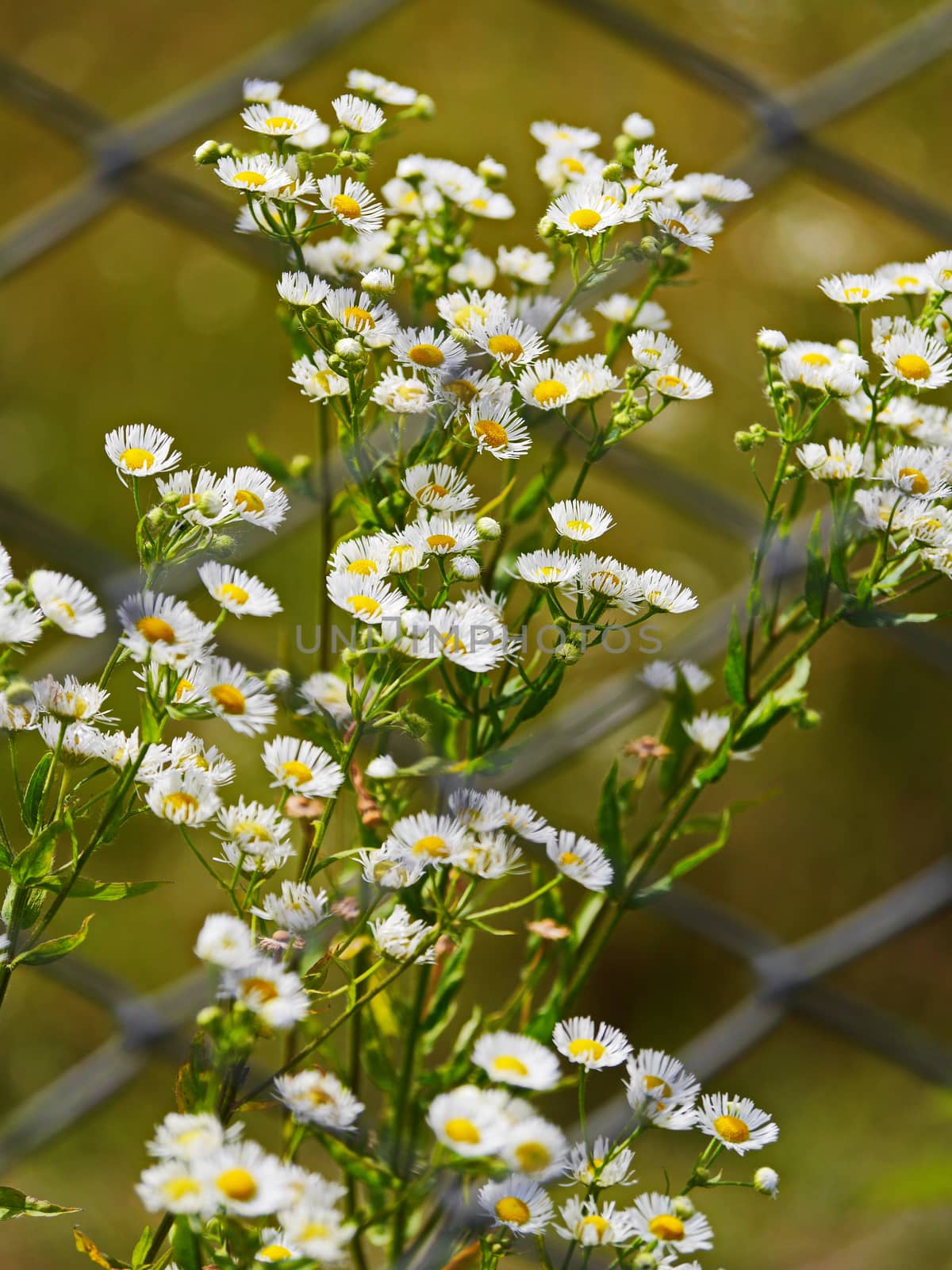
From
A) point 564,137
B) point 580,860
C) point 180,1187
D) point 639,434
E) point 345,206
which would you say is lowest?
point 180,1187

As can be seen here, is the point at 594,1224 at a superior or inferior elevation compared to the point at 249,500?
inferior

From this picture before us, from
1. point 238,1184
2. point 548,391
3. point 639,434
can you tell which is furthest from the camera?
point 639,434

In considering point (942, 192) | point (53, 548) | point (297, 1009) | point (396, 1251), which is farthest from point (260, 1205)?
point (942, 192)

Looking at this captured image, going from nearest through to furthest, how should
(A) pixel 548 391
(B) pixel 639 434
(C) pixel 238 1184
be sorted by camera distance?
1. (C) pixel 238 1184
2. (A) pixel 548 391
3. (B) pixel 639 434

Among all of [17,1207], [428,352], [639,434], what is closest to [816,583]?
[428,352]

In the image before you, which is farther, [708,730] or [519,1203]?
[708,730]

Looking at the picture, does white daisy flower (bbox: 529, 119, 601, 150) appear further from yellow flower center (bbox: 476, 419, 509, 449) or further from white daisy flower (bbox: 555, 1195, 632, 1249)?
white daisy flower (bbox: 555, 1195, 632, 1249)

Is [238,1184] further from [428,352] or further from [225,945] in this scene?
[428,352]

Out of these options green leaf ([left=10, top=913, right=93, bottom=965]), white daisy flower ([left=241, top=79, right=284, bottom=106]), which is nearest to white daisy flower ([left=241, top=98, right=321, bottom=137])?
white daisy flower ([left=241, top=79, right=284, bottom=106])
